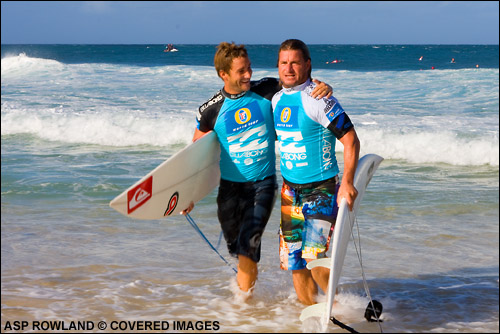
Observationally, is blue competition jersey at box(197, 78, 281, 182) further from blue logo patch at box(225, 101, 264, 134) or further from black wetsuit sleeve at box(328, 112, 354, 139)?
black wetsuit sleeve at box(328, 112, 354, 139)

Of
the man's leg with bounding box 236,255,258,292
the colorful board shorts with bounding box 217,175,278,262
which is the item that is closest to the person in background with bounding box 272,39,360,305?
the colorful board shorts with bounding box 217,175,278,262

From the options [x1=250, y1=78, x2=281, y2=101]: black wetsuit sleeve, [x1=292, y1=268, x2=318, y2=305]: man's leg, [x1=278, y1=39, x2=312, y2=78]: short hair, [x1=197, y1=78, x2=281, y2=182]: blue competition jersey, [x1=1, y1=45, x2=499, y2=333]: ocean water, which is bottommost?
[x1=1, y1=45, x2=499, y2=333]: ocean water

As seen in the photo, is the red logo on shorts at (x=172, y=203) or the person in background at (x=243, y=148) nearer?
the person in background at (x=243, y=148)

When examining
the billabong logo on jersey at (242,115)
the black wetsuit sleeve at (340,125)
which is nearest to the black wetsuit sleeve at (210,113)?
the billabong logo on jersey at (242,115)

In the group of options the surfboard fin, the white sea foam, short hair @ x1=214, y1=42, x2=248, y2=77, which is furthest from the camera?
the white sea foam

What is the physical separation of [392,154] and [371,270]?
20.4 feet

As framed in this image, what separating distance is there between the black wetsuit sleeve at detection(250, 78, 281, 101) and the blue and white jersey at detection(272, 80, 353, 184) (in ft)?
0.55

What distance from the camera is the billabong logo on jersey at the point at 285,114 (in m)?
3.55

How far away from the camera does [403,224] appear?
20.1 feet

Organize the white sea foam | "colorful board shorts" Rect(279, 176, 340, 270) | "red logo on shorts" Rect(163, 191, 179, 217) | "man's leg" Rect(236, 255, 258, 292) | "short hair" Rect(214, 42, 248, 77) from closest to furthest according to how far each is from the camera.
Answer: "colorful board shorts" Rect(279, 176, 340, 270), "short hair" Rect(214, 42, 248, 77), "man's leg" Rect(236, 255, 258, 292), "red logo on shorts" Rect(163, 191, 179, 217), the white sea foam

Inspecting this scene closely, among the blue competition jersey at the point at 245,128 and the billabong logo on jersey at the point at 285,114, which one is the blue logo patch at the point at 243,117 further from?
the billabong logo on jersey at the point at 285,114

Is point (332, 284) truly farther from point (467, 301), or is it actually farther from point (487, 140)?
point (487, 140)

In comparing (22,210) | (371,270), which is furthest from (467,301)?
(22,210)

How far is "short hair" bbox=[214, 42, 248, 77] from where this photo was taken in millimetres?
3715
